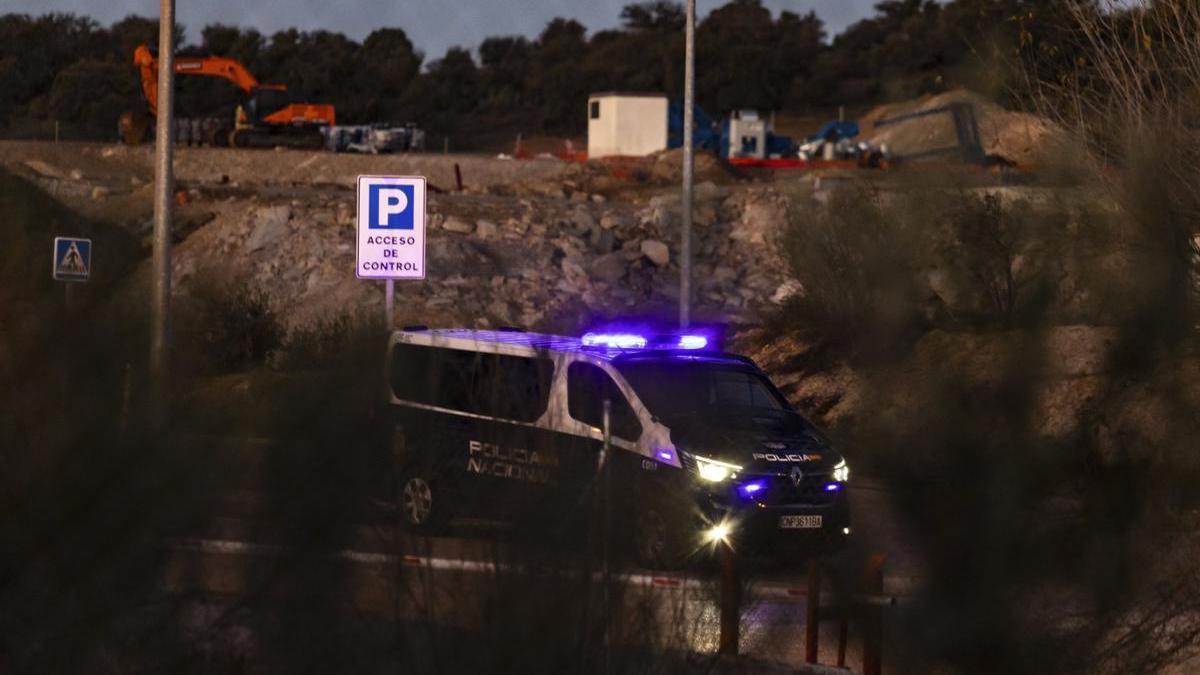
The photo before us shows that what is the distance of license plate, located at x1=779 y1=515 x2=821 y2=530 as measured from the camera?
45.0 ft

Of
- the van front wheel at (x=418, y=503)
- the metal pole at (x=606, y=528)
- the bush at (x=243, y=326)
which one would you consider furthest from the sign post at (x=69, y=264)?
the bush at (x=243, y=326)

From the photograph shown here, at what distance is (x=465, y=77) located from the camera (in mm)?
97375

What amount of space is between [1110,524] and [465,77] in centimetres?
9311

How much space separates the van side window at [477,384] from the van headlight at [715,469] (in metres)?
6.52

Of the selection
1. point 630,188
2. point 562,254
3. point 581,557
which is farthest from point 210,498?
point 630,188

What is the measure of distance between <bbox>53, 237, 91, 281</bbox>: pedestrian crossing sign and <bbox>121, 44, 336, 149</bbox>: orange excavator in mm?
55949

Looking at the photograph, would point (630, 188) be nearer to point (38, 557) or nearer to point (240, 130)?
point (240, 130)

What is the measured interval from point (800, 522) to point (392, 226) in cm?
660

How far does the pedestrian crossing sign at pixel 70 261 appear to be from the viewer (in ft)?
22.8

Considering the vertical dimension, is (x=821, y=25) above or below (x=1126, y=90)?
above

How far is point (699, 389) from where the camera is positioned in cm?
1487

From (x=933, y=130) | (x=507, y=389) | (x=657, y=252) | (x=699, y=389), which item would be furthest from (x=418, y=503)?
(x=933, y=130)

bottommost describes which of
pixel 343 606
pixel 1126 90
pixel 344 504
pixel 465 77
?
pixel 343 606

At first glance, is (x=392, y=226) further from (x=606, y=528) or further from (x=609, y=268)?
(x=609, y=268)
